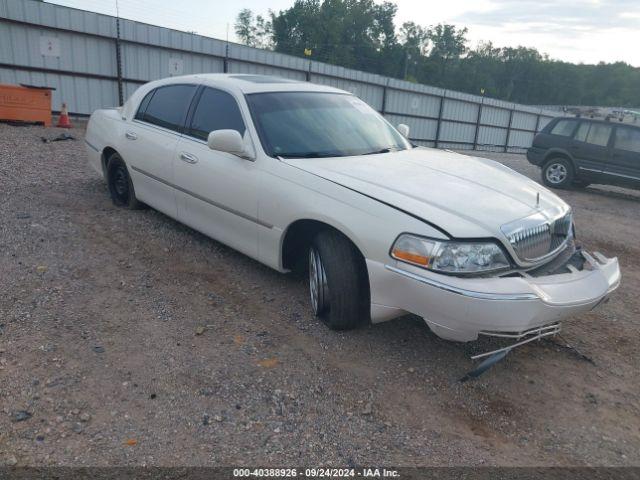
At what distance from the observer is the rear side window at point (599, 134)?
1071cm

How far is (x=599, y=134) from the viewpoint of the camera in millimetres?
10812

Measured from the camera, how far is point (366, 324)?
138 inches

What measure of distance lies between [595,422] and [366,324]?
147 centimetres

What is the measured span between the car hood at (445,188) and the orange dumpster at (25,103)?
959cm

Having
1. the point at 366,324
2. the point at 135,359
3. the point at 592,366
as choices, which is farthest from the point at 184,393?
the point at 592,366

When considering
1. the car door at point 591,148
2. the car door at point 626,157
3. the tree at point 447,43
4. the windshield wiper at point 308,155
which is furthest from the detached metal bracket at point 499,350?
the tree at point 447,43

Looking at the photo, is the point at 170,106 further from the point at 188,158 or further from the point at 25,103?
the point at 25,103

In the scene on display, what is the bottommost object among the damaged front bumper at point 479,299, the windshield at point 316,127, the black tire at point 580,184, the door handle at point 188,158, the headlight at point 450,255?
the black tire at point 580,184

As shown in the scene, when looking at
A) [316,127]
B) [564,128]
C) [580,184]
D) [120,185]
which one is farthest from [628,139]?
[120,185]

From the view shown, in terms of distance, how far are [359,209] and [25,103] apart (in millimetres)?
10408

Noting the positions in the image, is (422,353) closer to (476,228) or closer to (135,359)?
(476,228)

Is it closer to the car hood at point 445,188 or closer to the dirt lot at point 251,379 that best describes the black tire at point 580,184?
the dirt lot at point 251,379

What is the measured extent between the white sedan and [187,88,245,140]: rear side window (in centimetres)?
1

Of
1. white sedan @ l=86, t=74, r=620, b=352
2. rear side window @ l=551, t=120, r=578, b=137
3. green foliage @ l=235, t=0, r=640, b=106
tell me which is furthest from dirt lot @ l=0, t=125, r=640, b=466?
green foliage @ l=235, t=0, r=640, b=106
